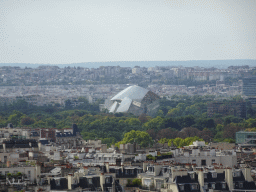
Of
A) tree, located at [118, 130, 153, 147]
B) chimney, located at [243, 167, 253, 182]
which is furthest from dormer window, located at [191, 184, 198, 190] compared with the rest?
tree, located at [118, 130, 153, 147]

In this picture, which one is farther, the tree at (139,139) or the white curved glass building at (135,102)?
the white curved glass building at (135,102)

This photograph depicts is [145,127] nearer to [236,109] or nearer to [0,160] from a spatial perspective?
[236,109]

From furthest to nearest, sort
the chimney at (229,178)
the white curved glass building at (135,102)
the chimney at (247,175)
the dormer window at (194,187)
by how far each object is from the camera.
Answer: the white curved glass building at (135,102) → the chimney at (247,175) → the chimney at (229,178) → the dormer window at (194,187)

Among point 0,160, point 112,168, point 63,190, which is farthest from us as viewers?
point 0,160

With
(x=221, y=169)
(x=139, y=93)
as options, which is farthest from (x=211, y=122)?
(x=221, y=169)

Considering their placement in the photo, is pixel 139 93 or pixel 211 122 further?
pixel 139 93

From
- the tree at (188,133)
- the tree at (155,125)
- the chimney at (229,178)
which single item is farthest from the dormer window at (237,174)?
the tree at (155,125)

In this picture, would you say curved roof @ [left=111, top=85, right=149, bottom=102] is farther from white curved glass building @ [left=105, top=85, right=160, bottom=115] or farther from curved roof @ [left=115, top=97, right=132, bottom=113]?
curved roof @ [left=115, top=97, right=132, bottom=113]

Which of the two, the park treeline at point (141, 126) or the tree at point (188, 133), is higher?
the tree at point (188, 133)

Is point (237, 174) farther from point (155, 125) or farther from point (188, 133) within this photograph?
point (155, 125)

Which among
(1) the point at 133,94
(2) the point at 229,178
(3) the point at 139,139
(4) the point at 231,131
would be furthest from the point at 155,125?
(2) the point at 229,178

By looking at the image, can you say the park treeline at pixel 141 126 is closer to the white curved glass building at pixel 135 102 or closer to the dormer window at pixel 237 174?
the white curved glass building at pixel 135 102
